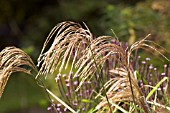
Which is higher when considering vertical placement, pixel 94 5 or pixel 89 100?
pixel 89 100

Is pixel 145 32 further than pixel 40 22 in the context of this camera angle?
No

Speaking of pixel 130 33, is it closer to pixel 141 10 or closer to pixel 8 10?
pixel 141 10

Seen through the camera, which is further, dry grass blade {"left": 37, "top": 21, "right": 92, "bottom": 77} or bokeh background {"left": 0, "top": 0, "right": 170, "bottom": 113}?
bokeh background {"left": 0, "top": 0, "right": 170, "bottom": 113}

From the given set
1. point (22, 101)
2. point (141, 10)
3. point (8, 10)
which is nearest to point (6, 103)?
point (22, 101)

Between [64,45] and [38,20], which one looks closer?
[64,45]

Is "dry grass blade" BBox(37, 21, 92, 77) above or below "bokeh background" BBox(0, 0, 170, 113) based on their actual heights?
above

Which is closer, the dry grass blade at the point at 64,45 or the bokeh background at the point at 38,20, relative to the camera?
the dry grass blade at the point at 64,45

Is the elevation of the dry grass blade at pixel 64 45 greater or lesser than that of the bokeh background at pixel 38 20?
greater

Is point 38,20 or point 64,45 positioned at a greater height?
point 64,45
